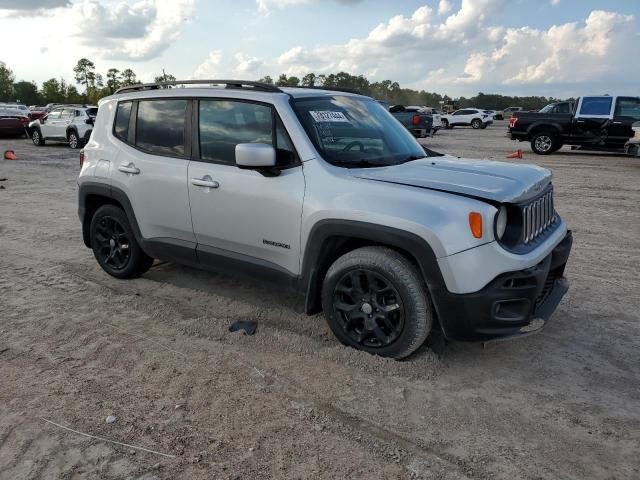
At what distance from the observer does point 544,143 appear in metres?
17.8

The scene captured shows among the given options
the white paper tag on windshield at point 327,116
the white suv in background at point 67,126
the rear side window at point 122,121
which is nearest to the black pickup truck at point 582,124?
the white paper tag on windshield at point 327,116

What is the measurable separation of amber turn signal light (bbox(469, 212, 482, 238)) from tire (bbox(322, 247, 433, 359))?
1.57ft

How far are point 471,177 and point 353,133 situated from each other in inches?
40.6

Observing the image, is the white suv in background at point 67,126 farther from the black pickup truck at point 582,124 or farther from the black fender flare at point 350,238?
the black fender flare at point 350,238

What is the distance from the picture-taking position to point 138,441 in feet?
9.40

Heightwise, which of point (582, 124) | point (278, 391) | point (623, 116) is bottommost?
point (278, 391)

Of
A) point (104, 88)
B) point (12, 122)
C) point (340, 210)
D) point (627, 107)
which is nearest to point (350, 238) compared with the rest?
point (340, 210)

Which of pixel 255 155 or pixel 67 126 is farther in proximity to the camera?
pixel 67 126

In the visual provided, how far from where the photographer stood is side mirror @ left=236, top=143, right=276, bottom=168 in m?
3.63

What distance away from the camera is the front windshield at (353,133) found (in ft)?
12.8

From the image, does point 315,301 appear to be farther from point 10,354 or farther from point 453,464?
point 10,354

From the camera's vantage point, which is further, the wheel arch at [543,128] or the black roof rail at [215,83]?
the wheel arch at [543,128]

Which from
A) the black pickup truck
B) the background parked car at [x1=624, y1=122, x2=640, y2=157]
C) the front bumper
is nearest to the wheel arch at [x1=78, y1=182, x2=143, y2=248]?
the front bumper

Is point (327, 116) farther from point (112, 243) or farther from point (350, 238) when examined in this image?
point (112, 243)
